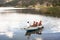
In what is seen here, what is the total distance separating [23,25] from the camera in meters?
1.68

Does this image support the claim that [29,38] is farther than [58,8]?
No

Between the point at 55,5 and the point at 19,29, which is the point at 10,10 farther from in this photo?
the point at 55,5

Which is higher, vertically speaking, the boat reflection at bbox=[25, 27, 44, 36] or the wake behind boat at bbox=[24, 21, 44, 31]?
the wake behind boat at bbox=[24, 21, 44, 31]

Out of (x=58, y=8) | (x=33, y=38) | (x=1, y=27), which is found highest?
(x=58, y=8)

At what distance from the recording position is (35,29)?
1.65 m

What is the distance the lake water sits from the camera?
5.24 feet

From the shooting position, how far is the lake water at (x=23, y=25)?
160 cm

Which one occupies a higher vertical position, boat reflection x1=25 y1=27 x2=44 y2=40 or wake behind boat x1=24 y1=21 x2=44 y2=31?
wake behind boat x1=24 y1=21 x2=44 y2=31

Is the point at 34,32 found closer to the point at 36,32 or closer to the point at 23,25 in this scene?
the point at 36,32

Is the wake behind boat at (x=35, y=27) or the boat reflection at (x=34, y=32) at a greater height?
the wake behind boat at (x=35, y=27)

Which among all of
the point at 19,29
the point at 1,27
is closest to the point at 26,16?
the point at 19,29

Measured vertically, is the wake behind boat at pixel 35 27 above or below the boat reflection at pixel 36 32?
above

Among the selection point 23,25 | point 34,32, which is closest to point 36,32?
point 34,32

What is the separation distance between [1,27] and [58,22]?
597 millimetres
